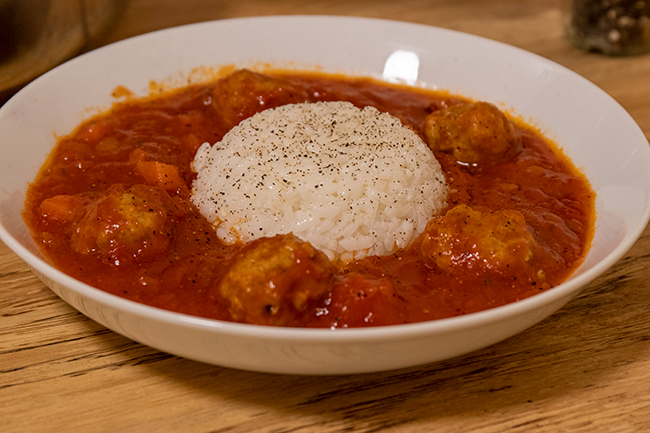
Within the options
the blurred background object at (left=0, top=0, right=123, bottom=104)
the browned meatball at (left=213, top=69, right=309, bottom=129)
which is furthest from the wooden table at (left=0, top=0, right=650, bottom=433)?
the browned meatball at (left=213, top=69, right=309, bottom=129)

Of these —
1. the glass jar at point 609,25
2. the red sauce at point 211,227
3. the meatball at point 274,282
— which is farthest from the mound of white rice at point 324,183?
the glass jar at point 609,25

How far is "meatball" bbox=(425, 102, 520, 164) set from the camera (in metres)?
3.91

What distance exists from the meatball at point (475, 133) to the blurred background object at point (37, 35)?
8.88 ft

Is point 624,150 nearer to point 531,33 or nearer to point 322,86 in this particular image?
point 322,86

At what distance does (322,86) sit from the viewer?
4832 millimetres

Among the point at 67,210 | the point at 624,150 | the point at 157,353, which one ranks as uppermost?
the point at 624,150

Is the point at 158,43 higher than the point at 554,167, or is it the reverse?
the point at 158,43

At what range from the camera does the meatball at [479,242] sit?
118 inches

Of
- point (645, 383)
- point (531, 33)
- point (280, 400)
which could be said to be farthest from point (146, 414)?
point (531, 33)

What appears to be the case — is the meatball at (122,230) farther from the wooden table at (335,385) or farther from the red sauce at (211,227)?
the wooden table at (335,385)

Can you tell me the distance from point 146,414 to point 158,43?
299cm

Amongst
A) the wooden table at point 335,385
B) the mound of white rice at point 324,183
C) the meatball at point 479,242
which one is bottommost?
the wooden table at point 335,385

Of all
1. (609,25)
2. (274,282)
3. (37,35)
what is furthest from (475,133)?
Result: (37,35)

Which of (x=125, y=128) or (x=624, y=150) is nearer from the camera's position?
(x=624, y=150)
